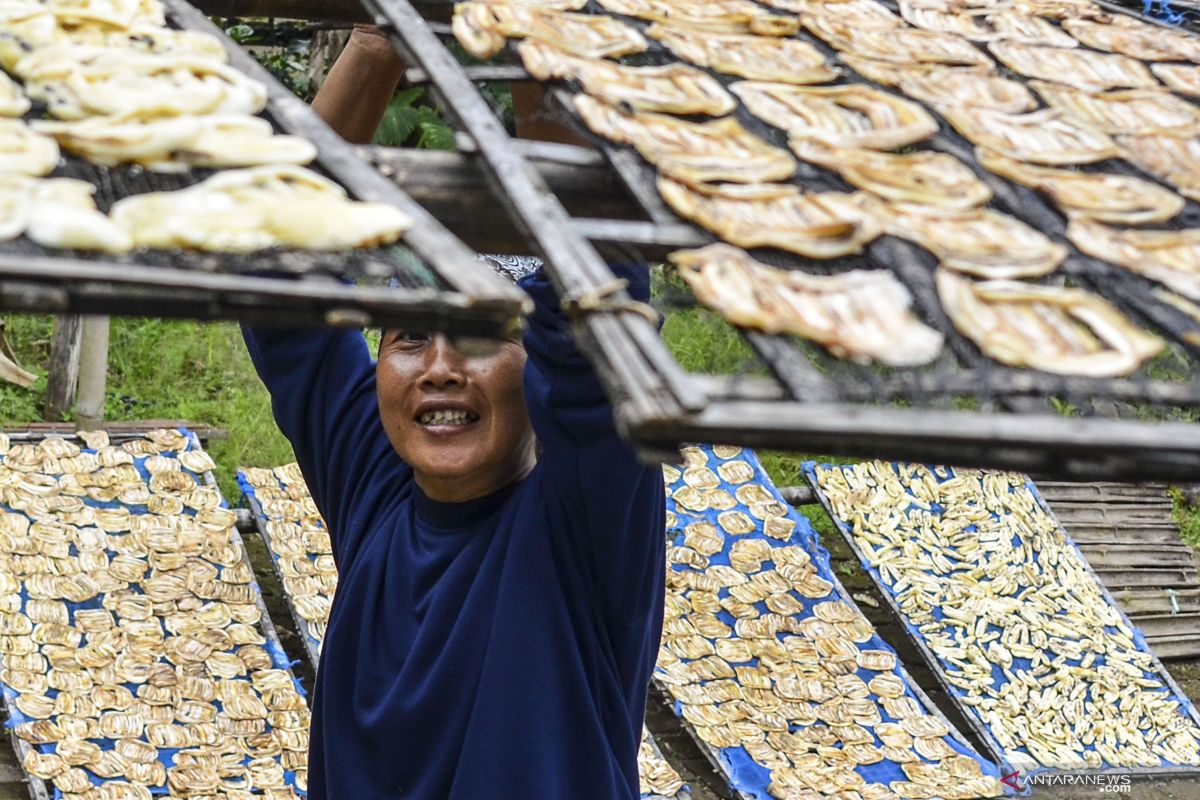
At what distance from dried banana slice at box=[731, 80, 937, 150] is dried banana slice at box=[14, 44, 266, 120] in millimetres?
705

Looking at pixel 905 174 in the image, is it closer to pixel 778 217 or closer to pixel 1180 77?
pixel 778 217

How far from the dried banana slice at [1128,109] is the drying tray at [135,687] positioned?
3.08 metres

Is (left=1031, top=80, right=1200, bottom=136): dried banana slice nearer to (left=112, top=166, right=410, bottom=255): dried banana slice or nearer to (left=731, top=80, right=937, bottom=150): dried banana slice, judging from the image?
(left=731, top=80, right=937, bottom=150): dried banana slice

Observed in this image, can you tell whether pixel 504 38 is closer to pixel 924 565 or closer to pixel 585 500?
pixel 585 500

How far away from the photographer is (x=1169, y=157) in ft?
6.43

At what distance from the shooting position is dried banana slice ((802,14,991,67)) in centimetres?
227

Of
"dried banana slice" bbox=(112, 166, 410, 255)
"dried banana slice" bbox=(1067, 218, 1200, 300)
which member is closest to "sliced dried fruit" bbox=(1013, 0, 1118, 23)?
"dried banana slice" bbox=(1067, 218, 1200, 300)

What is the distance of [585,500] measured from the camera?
201cm

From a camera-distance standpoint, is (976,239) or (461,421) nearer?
(976,239)

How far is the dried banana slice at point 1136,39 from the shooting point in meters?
2.43

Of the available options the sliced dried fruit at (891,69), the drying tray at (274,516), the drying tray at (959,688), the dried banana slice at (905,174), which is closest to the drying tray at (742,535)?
the drying tray at (959,688)

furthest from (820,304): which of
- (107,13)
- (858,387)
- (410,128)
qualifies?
(410,128)

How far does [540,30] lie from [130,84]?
2.05ft

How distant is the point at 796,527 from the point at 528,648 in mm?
3545
